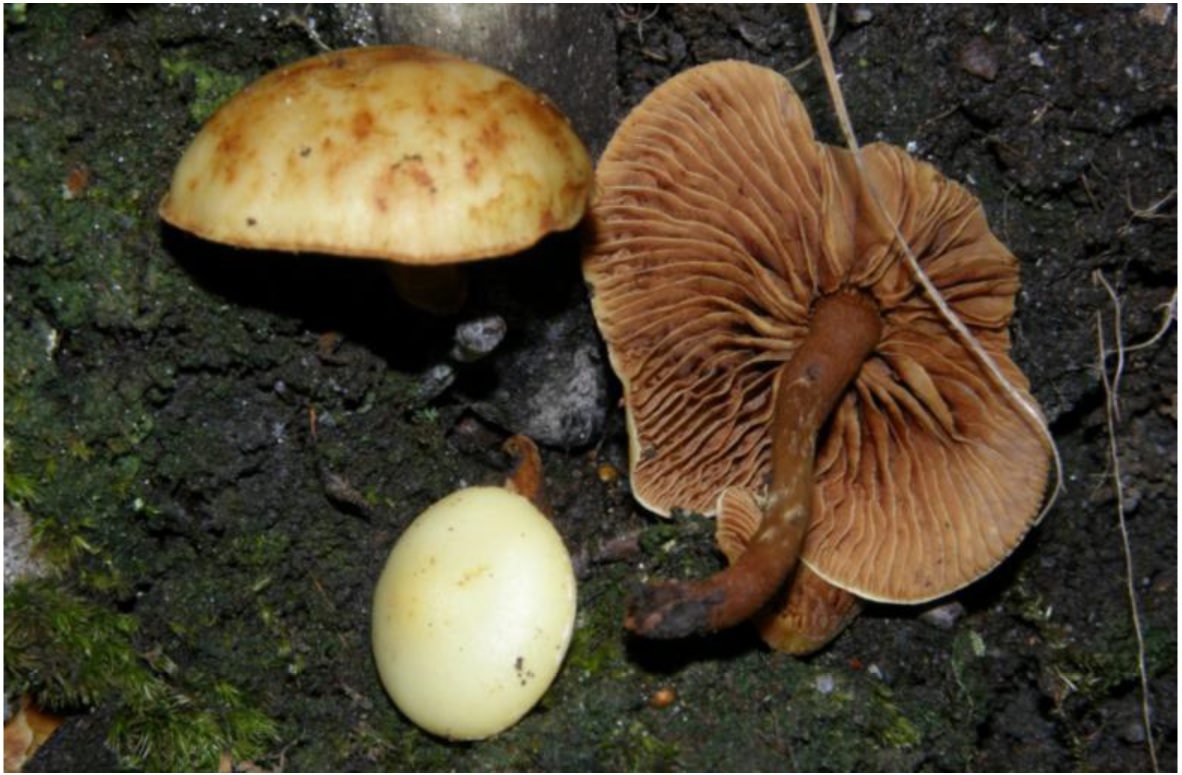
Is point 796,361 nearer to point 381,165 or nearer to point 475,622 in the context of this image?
point 475,622

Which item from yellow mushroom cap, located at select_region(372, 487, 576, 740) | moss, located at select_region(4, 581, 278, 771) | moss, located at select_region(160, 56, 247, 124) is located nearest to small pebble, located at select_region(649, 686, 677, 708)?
yellow mushroom cap, located at select_region(372, 487, 576, 740)

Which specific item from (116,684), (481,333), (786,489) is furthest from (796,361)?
(116,684)

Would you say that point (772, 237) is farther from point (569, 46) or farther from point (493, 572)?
point (493, 572)

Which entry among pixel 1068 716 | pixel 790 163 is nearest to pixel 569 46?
pixel 790 163

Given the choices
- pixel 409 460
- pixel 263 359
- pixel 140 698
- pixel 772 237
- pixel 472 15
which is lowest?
pixel 140 698

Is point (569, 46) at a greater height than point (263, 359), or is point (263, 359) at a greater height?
point (569, 46)

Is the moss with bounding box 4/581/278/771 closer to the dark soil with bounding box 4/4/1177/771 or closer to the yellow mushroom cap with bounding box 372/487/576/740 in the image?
the dark soil with bounding box 4/4/1177/771
